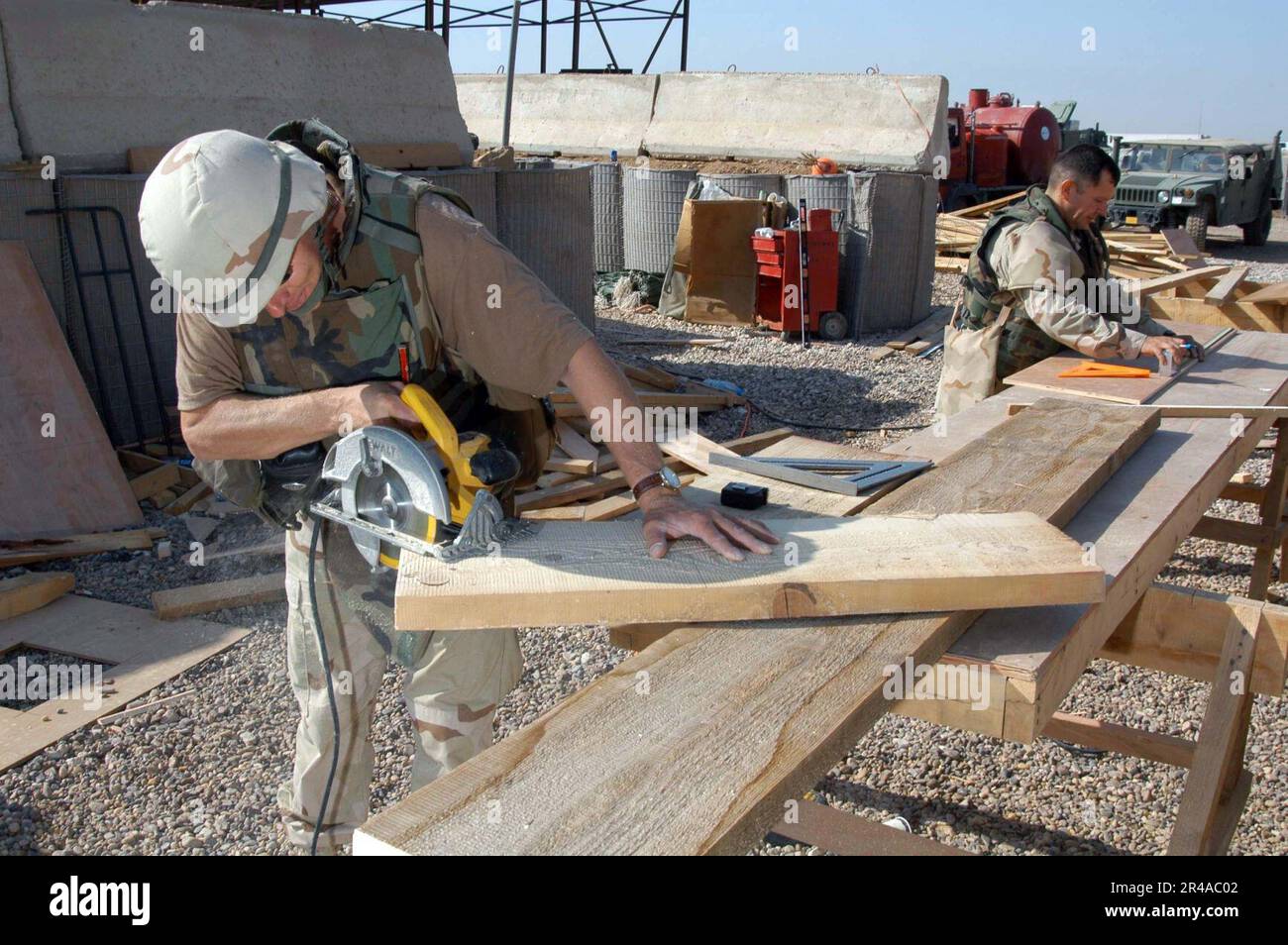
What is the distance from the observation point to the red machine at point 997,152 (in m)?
18.3

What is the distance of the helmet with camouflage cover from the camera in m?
2.12

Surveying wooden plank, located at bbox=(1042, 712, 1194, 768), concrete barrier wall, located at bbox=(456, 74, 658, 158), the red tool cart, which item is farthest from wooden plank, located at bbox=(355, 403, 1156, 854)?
concrete barrier wall, located at bbox=(456, 74, 658, 158)

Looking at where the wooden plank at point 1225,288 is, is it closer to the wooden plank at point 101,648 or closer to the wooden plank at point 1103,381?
the wooden plank at point 1103,381

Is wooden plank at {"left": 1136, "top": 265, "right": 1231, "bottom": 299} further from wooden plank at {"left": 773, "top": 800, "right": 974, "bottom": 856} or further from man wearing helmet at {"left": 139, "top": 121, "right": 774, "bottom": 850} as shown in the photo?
man wearing helmet at {"left": 139, "top": 121, "right": 774, "bottom": 850}

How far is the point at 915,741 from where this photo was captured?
411 centimetres

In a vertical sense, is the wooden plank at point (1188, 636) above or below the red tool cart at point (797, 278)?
below

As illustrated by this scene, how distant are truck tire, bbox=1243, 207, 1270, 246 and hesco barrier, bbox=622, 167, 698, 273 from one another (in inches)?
498

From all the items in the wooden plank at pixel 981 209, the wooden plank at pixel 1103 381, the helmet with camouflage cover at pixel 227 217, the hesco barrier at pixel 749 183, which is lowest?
the wooden plank at pixel 1103 381

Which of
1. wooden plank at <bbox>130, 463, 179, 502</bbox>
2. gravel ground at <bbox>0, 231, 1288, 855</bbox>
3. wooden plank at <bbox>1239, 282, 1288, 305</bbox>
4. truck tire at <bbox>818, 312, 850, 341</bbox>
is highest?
wooden plank at <bbox>1239, 282, 1288, 305</bbox>

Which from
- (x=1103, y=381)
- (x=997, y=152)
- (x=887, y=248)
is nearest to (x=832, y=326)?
(x=887, y=248)

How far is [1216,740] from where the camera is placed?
2611 mm

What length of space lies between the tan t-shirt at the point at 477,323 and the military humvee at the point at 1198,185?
18.0 meters

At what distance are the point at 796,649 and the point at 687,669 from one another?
201 millimetres

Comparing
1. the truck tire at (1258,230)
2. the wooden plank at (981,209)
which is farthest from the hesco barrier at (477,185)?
the truck tire at (1258,230)
